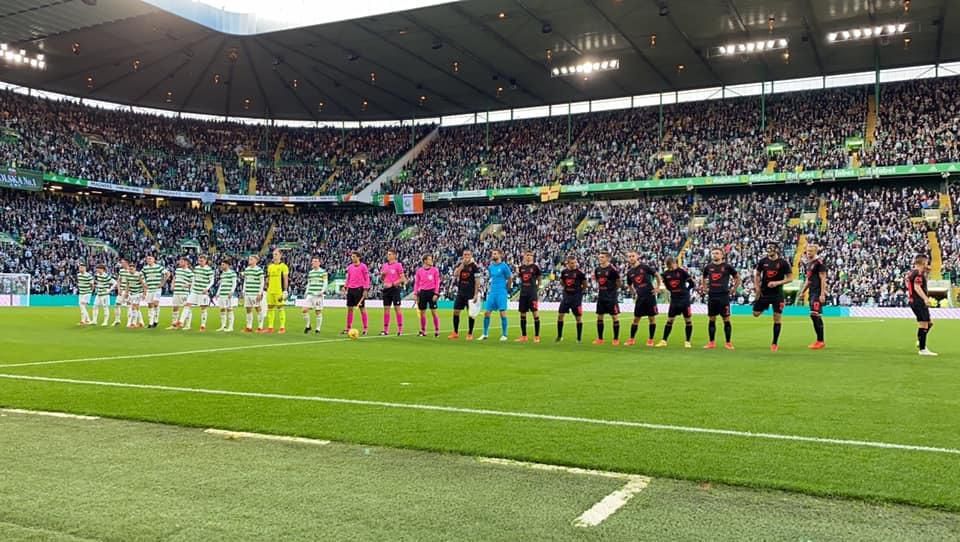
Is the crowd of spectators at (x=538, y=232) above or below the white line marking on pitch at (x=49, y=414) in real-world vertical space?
above

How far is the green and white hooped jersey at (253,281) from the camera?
59.4ft

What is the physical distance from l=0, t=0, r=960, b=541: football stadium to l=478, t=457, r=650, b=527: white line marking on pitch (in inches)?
1.0

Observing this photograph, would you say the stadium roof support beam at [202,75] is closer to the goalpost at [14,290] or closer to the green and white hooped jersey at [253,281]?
the goalpost at [14,290]

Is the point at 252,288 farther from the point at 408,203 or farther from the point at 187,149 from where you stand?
the point at 187,149

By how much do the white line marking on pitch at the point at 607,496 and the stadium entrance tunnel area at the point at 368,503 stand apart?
0.03 metres

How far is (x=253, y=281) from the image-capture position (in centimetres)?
1814

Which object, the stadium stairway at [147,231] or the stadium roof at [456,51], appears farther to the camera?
the stadium stairway at [147,231]

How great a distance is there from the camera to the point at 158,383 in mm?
8305

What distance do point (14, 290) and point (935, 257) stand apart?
145ft

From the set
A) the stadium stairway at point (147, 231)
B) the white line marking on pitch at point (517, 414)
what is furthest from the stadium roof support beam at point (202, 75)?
the white line marking on pitch at point (517, 414)

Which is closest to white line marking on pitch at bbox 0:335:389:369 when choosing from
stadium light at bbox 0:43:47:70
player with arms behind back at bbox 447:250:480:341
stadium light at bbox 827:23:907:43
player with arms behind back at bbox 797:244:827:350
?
player with arms behind back at bbox 447:250:480:341

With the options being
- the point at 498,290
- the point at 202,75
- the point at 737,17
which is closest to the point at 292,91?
the point at 202,75

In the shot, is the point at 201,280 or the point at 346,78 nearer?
the point at 201,280

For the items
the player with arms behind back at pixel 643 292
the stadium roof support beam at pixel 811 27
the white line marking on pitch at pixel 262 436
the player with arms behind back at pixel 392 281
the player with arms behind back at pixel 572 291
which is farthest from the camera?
the stadium roof support beam at pixel 811 27
